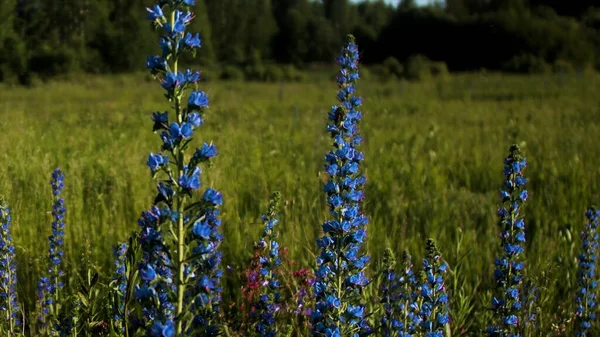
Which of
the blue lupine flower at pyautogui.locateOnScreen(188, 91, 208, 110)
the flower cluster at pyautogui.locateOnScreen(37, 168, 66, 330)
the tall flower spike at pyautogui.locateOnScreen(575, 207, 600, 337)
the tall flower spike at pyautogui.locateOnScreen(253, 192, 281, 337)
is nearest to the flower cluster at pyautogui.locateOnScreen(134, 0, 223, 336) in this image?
the blue lupine flower at pyautogui.locateOnScreen(188, 91, 208, 110)

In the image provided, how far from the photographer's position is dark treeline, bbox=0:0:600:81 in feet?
34.1

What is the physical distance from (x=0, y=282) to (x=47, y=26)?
Result: 9.00 metres

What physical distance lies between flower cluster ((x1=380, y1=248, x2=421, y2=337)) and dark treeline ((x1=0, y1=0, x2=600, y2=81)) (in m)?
8.01

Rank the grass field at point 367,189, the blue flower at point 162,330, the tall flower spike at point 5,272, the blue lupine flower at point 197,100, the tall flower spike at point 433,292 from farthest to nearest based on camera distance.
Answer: the grass field at point 367,189 < the tall flower spike at point 5,272 < the tall flower spike at point 433,292 < the blue lupine flower at point 197,100 < the blue flower at point 162,330

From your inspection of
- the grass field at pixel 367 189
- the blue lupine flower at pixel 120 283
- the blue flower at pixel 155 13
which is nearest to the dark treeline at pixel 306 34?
the grass field at pixel 367 189

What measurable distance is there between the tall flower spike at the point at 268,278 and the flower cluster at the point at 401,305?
1.37 feet

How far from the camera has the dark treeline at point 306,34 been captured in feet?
34.1

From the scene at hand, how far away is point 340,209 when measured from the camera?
1842 millimetres

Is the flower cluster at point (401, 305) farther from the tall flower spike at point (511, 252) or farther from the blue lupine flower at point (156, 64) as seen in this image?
the blue lupine flower at point (156, 64)

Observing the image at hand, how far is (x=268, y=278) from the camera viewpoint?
2.14 m

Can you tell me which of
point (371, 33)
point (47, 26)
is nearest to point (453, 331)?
point (47, 26)

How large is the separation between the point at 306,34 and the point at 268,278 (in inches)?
1282

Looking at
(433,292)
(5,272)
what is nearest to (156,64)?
(433,292)

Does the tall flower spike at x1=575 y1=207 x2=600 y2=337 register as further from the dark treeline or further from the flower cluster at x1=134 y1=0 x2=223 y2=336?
the dark treeline
